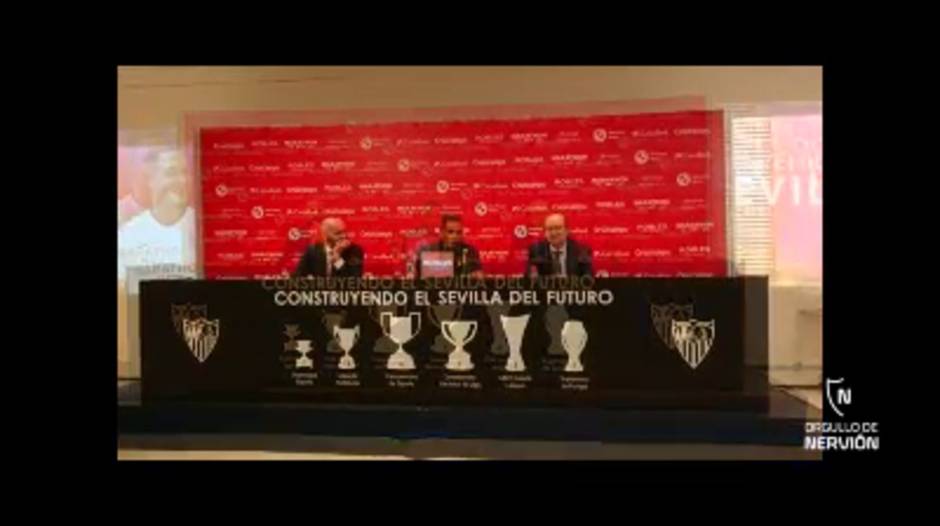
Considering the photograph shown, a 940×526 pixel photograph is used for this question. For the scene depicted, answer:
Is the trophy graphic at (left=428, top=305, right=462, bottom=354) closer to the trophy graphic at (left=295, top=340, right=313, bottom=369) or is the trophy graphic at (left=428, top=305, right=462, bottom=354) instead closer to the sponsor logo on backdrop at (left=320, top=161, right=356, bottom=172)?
the trophy graphic at (left=295, top=340, right=313, bottom=369)

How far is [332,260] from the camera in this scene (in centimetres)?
447

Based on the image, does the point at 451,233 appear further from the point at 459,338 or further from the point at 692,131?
the point at 692,131

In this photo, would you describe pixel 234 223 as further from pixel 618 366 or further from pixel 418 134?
pixel 618 366

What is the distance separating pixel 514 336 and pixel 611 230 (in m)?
2.05

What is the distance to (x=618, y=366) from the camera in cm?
380

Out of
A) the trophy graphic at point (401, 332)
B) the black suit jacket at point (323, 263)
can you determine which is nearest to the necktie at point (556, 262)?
the trophy graphic at point (401, 332)

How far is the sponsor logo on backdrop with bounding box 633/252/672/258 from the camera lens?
5547mm

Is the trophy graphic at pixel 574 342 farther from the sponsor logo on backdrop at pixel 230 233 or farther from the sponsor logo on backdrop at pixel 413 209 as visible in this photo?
the sponsor logo on backdrop at pixel 230 233

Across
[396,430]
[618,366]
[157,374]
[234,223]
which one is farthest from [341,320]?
[234,223]

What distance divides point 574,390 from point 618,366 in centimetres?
24

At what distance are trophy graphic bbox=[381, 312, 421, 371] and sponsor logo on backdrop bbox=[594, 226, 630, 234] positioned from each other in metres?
2.16

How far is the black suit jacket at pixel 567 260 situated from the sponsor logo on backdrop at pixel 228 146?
2.77m

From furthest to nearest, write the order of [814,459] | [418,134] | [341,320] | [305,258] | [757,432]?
[418,134]
[305,258]
[341,320]
[757,432]
[814,459]

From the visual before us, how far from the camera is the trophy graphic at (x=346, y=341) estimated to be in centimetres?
396
